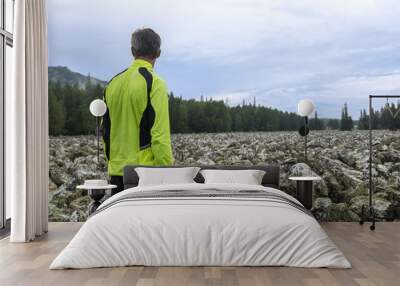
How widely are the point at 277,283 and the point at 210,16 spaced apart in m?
4.24

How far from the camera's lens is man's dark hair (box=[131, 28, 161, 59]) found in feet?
23.8

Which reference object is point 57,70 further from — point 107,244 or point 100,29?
point 107,244

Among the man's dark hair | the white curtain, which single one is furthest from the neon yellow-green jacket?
the white curtain

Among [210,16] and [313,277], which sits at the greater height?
[210,16]

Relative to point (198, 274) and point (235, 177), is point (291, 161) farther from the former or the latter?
point (198, 274)

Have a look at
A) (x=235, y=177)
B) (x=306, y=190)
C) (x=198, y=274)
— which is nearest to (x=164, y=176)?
(x=235, y=177)

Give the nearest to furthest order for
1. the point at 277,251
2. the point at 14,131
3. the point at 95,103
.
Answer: the point at 277,251 < the point at 14,131 < the point at 95,103

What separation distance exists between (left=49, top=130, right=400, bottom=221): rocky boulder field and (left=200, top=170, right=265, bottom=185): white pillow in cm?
66

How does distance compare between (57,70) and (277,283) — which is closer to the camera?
(277,283)

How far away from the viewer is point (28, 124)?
585 centimetres

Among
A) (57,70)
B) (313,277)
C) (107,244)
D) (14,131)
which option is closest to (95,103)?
(57,70)

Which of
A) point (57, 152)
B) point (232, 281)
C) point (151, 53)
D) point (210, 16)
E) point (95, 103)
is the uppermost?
point (210, 16)

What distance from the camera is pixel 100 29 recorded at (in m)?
7.34

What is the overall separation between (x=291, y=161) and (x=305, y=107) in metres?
0.72
